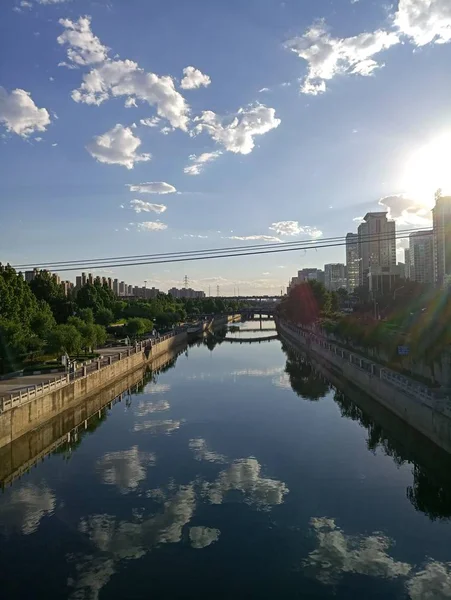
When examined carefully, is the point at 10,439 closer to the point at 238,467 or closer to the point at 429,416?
the point at 238,467

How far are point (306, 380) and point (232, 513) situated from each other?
90.2ft

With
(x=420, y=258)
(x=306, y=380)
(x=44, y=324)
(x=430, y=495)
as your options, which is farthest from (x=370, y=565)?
(x=420, y=258)

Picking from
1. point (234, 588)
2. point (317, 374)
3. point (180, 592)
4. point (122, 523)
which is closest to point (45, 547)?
point (122, 523)

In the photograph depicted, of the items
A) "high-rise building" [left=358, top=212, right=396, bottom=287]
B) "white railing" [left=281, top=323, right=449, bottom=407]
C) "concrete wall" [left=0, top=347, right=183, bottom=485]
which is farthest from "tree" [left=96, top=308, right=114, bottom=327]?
"high-rise building" [left=358, top=212, right=396, bottom=287]

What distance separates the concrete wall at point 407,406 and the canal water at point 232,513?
2.05 ft

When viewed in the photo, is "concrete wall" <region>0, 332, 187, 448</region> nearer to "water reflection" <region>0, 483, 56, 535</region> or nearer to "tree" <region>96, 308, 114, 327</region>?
"water reflection" <region>0, 483, 56, 535</region>

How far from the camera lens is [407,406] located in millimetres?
23047

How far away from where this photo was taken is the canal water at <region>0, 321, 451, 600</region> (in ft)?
36.1

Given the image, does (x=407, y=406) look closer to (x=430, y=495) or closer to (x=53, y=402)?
(x=430, y=495)

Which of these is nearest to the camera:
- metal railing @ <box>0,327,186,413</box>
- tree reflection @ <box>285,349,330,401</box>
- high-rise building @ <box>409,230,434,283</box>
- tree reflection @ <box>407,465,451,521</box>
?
tree reflection @ <box>407,465,451,521</box>

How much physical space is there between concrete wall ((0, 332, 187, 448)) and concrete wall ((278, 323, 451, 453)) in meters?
16.9

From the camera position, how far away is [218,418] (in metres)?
26.7

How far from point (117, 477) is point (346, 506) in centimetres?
786

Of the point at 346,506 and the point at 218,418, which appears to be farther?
the point at 218,418
